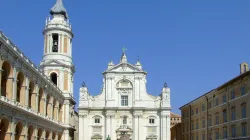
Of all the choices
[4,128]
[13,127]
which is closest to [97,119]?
[13,127]

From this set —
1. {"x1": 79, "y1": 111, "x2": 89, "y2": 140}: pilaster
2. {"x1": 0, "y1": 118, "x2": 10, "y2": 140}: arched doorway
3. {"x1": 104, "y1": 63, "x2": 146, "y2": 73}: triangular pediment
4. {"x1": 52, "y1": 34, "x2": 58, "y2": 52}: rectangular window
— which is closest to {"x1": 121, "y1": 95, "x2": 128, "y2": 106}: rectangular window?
{"x1": 104, "y1": 63, "x2": 146, "y2": 73}: triangular pediment

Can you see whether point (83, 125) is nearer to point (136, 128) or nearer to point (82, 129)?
point (82, 129)

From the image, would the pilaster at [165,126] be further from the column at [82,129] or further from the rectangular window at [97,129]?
the column at [82,129]

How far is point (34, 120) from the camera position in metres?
49.0

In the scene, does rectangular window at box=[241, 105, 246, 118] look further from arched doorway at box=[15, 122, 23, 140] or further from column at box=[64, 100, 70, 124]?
column at box=[64, 100, 70, 124]

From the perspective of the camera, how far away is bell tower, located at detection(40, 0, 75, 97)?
72188mm

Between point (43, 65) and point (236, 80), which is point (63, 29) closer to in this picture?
point (43, 65)

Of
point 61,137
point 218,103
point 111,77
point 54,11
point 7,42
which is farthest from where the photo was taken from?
point 111,77

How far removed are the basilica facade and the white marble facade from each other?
4.31 metres

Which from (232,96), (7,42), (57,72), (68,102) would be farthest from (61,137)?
(7,42)

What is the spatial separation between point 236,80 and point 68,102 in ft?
95.8

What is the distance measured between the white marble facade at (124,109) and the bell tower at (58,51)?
7766 millimetres

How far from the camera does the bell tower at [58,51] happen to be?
72.2m

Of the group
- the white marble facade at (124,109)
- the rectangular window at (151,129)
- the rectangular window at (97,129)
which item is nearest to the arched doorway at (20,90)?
the white marble facade at (124,109)
